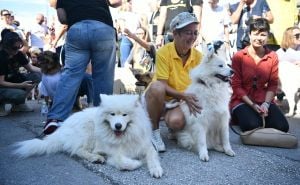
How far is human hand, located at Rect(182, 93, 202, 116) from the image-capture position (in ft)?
10.9

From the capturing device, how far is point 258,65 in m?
4.09

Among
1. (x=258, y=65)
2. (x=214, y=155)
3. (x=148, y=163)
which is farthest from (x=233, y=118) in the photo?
(x=148, y=163)

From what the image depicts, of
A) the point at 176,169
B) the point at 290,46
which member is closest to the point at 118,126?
the point at 176,169

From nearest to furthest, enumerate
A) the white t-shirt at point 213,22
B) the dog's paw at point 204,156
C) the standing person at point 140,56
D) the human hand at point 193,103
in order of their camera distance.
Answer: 1. the dog's paw at point 204,156
2. the human hand at point 193,103
3. the white t-shirt at point 213,22
4. the standing person at point 140,56

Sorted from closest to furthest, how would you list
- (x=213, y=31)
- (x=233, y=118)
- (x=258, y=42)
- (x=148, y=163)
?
(x=148, y=163) < (x=258, y=42) < (x=233, y=118) < (x=213, y=31)

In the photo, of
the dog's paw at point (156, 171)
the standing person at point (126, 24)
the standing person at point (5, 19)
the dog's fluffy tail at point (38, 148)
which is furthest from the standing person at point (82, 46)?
the standing person at point (5, 19)

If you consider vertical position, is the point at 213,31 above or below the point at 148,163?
above

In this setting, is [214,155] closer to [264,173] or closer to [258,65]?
[264,173]

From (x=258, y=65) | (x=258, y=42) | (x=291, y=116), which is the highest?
(x=258, y=42)

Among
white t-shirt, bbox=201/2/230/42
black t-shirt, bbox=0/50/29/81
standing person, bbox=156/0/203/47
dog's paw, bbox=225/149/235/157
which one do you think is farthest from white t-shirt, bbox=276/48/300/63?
black t-shirt, bbox=0/50/29/81

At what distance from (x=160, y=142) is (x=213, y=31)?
2838 millimetres

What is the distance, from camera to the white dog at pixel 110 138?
2986 mm

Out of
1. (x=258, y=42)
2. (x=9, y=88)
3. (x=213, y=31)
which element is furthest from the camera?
(x=213, y=31)

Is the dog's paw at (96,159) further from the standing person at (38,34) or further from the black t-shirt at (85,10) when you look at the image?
the standing person at (38,34)
